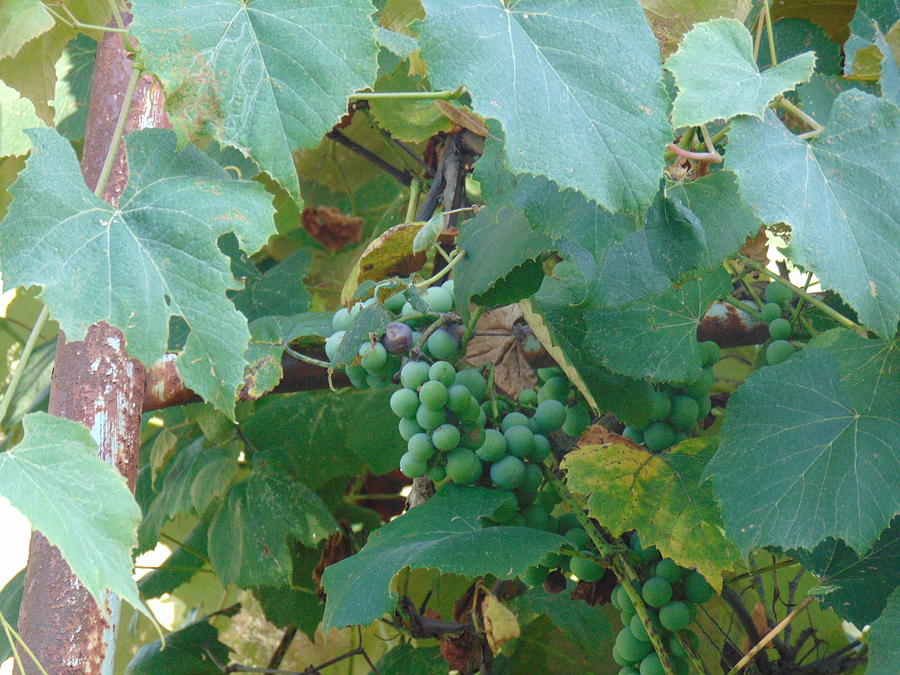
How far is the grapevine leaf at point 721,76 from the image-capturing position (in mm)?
727

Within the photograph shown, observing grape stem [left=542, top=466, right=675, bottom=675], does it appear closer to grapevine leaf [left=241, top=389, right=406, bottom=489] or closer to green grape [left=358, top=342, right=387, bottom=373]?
green grape [left=358, top=342, right=387, bottom=373]

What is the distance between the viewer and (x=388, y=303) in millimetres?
1091

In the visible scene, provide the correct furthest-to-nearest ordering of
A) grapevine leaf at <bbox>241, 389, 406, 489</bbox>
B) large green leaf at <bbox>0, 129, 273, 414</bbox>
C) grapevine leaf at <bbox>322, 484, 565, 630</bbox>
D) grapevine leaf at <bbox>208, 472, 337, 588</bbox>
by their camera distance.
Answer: grapevine leaf at <bbox>241, 389, 406, 489</bbox> < grapevine leaf at <bbox>208, 472, 337, 588</bbox> < grapevine leaf at <bbox>322, 484, 565, 630</bbox> < large green leaf at <bbox>0, 129, 273, 414</bbox>

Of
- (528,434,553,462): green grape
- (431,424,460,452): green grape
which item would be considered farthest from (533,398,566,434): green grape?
(431,424,460,452): green grape

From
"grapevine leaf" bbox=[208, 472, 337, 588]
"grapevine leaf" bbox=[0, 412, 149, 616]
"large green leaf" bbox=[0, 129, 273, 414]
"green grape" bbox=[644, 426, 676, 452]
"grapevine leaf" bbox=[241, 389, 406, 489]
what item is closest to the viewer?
"grapevine leaf" bbox=[0, 412, 149, 616]

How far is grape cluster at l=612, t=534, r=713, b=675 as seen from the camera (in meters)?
0.99

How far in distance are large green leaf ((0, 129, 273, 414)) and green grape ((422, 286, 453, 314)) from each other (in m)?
0.27

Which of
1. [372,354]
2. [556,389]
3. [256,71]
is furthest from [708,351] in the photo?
[256,71]

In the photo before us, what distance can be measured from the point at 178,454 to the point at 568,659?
2.31ft

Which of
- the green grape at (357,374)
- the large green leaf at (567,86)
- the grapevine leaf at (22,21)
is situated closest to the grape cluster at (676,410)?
the green grape at (357,374)

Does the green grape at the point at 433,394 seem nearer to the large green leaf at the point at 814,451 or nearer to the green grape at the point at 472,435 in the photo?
the green grape at the point at 472,435

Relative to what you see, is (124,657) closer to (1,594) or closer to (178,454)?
(1,594)

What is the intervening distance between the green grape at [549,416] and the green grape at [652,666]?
27 cm

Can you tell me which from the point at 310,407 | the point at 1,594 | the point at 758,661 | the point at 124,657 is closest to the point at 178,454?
the point at 310,407
